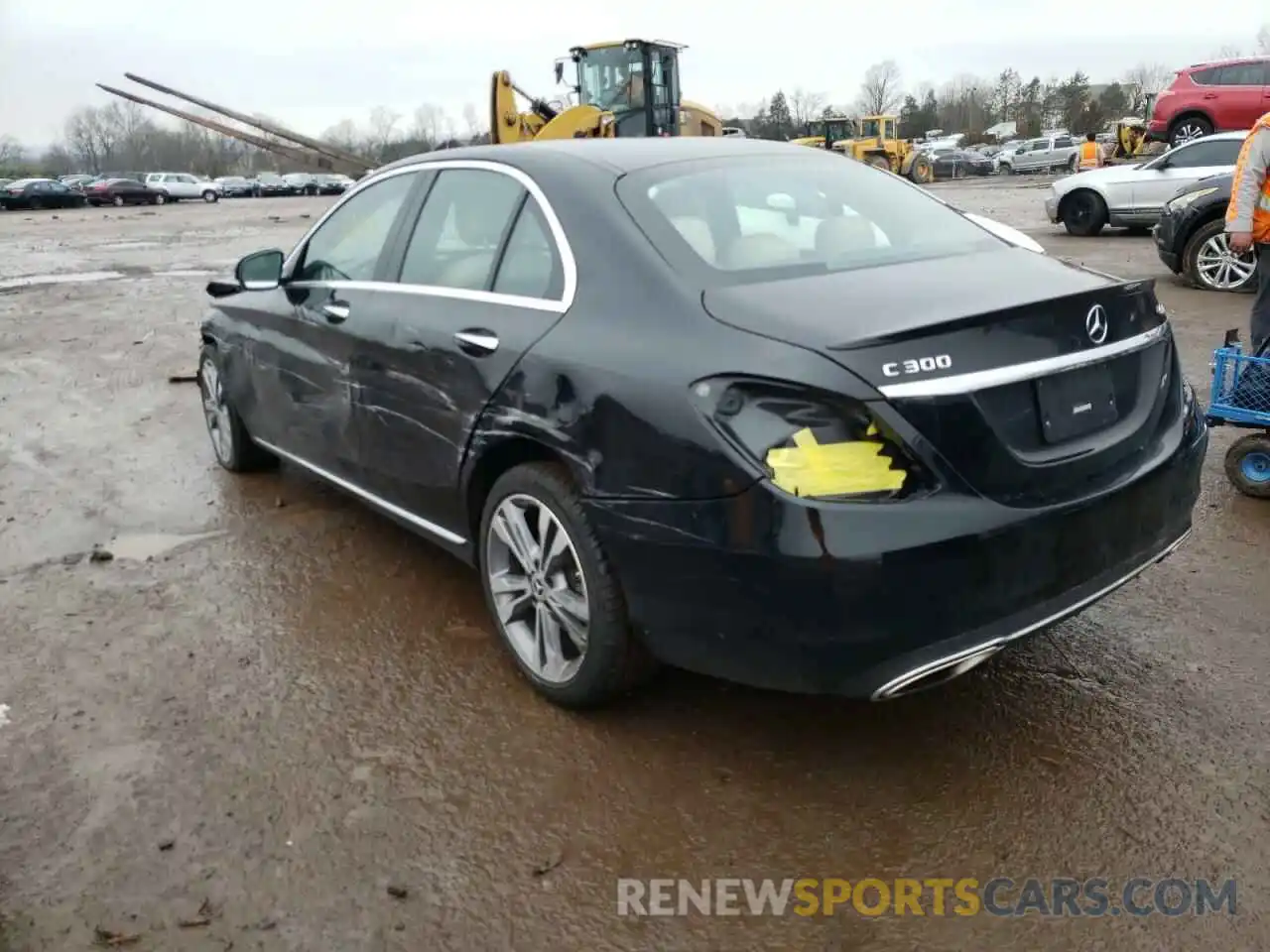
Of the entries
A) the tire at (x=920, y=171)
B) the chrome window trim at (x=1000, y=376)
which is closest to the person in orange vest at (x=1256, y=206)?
the chrome window trim at (x=1000, y=376)

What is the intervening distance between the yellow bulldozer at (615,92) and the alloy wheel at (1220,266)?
1045 centimetres

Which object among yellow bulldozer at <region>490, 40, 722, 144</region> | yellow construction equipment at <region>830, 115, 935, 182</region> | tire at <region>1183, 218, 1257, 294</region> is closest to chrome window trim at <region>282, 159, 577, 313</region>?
tire at <region>1183, 218, 1257, 294</region>

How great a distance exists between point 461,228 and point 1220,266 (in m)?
9.08

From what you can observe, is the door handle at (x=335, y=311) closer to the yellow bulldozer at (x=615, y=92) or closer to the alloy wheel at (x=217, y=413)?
the alloy wheel at (x=217, y=413)

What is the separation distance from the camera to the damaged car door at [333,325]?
13.2ft

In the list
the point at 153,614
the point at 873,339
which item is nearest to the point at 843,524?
the point at 873,339

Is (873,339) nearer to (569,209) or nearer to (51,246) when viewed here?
(569,209)

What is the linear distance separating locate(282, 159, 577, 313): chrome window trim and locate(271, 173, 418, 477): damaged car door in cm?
3

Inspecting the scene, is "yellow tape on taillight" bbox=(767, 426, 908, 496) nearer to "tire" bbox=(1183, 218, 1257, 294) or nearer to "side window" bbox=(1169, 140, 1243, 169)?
"tire" bbox=(1183, 218, 1257, 294)

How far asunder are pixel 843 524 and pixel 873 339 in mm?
442

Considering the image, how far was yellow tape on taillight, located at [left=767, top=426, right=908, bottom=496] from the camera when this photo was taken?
242 cm

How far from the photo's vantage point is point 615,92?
19.4 m

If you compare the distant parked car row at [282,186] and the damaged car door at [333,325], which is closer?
the damaged car door at [333,325]

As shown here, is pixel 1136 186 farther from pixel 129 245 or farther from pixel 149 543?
pixel 129 245
